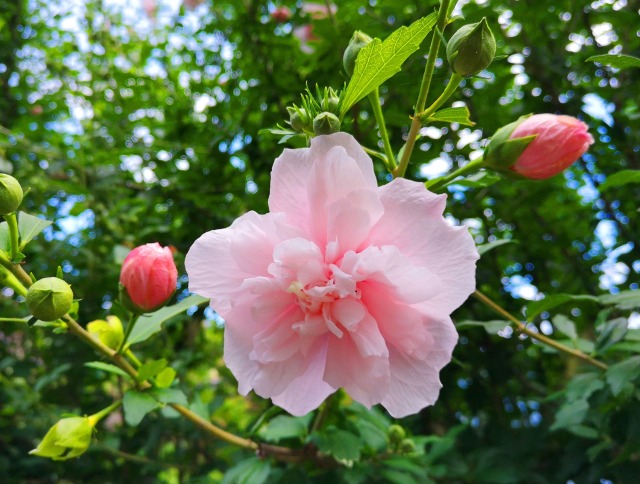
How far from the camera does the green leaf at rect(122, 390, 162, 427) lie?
815mm

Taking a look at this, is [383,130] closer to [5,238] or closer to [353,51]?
[353,51]

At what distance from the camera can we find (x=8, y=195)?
68cm

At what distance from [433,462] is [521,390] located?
1.68 feet

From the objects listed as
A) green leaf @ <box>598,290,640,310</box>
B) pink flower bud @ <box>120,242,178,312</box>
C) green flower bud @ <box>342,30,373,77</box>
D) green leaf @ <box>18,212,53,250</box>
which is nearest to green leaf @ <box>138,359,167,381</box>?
pink flower bud @ <box>120,242,178,312</box>

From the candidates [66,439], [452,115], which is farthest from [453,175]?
[66,439]

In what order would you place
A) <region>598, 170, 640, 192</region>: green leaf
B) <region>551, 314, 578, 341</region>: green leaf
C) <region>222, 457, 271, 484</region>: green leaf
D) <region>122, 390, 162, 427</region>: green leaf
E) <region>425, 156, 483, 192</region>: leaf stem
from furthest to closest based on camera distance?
<region>551, 314, 578, 341</region>: green leaf < <region>222, 457, 271, 484</region>: green leaf < <region>598, 170, 640, 192</region>: green leaf < <region>122, 390, 162, 427</region>: green leaf < <region>425, 156, 483, 192</region>: leaf stem

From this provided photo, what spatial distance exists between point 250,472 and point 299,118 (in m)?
0.67

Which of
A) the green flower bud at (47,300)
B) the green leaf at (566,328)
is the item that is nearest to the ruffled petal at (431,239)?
the green flower bud at (47,300)

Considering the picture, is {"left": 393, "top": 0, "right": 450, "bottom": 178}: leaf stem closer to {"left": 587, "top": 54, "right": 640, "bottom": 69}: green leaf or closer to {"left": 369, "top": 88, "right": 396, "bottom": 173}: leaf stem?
{"left": 369, "top": 88, "right": 396, "bottom": 173}: leaf stem

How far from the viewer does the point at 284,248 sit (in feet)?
1.99

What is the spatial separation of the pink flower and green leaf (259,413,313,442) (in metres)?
0.44

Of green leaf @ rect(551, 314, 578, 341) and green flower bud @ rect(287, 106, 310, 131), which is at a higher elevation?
green flower bud @ rect(287, 106, 310, 131)

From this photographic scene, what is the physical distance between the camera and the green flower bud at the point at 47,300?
0.69 m

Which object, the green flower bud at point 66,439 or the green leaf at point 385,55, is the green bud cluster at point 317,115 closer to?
the green leaf at point 385,55
